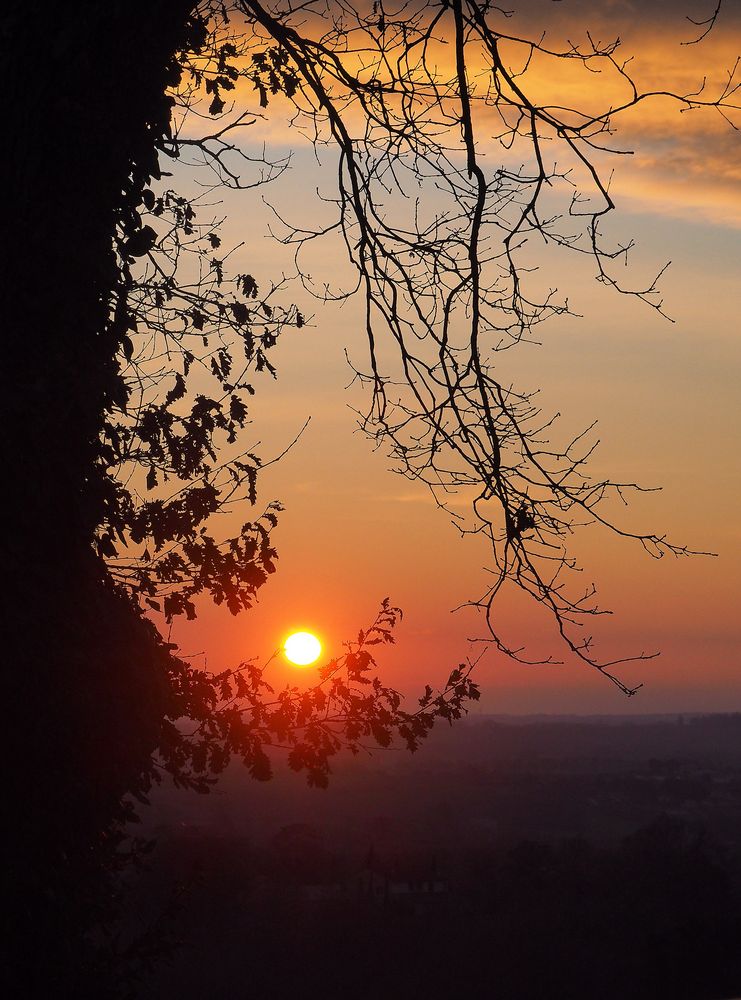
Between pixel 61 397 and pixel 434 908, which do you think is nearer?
pixel 61 397

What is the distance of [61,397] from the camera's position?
4590 millimetres

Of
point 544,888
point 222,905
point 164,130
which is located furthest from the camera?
point 544,888

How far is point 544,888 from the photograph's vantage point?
67312 millimetres

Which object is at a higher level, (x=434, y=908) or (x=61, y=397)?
(x=61, y=397)

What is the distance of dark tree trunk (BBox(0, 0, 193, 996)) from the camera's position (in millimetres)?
4469

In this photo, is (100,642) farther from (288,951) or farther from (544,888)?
(544,888)

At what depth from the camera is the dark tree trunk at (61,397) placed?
447 cm

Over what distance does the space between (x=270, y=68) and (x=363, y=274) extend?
5.29 feet

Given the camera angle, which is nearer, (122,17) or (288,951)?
(122,17)

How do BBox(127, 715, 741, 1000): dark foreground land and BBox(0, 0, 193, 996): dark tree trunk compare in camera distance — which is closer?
BBox(0, 0, 193, 996): dark tree trunk

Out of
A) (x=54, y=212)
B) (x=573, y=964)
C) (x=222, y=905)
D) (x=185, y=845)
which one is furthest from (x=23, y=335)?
(x=573, y=964)

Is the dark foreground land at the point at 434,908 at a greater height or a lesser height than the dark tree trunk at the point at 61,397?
lesser

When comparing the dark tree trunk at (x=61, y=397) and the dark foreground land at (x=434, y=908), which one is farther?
the dark foreground land at (x=434, y=908)

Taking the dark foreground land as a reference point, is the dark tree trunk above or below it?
above
